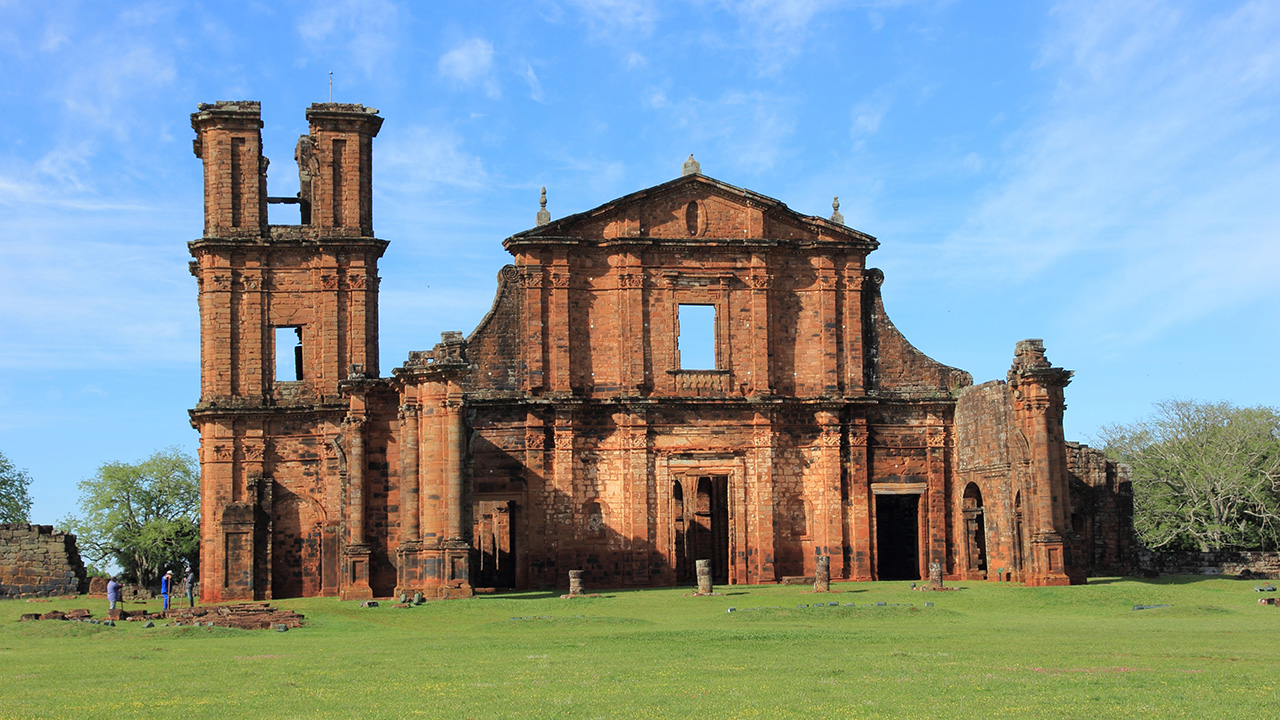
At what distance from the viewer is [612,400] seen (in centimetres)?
3538

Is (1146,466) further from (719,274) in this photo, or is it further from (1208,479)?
(719,274)

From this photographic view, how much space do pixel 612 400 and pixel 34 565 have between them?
1790 centimetres

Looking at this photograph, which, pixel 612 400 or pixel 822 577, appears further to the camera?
pixel 612 400

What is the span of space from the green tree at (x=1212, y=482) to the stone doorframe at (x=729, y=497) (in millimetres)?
19928

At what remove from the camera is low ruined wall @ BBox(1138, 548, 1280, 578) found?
37.5 meters

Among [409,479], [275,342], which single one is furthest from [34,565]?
[409,479]

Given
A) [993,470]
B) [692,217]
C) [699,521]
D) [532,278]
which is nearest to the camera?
[993,470]

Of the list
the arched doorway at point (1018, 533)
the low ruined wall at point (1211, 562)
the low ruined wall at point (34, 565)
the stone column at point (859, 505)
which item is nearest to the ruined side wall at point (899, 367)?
the stone column at point (859, 505)

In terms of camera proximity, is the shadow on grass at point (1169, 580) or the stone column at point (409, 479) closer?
the stone column at point (409, 479)

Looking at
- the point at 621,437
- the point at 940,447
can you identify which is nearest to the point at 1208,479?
the point at 940,447

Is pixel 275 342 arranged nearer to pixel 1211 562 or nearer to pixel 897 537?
pixel 897 537

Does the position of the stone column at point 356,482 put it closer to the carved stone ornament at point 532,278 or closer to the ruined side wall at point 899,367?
the carved stone ornament at point 532,278

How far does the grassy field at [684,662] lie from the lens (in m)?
12.6

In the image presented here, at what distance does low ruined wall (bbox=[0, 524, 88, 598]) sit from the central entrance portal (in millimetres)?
18426
